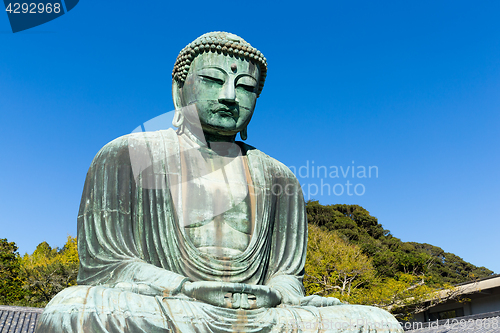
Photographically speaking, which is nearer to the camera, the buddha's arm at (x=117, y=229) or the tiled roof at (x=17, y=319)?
the buddha's arm at (x=117, y=229)

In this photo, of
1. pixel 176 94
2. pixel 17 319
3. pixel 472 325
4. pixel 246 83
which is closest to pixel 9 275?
pixel 17 319

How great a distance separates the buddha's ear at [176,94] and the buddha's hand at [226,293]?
7.44 ft

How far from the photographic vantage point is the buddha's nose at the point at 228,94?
5.28 meters

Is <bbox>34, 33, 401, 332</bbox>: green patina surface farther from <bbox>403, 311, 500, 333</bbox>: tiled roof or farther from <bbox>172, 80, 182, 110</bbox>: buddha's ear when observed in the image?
<bbox>403, 311, 500, 333</bbox>: tiled roof

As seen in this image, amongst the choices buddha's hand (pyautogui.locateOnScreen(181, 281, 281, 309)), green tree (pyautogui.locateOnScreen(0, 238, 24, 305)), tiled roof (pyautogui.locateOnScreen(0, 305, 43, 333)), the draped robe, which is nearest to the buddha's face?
the draped robe

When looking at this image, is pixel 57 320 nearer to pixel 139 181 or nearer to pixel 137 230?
pixel 137 230

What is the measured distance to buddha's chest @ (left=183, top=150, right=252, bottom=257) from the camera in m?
4.94

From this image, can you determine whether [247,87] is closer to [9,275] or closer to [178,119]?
[178,119]

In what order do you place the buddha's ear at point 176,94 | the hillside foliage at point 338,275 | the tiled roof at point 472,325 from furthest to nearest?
the hillside foliage at point 338,275 < the tiled roof at point 472,325 < the buddha's ear at point 176,94

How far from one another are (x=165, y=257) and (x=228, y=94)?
5.78 feet

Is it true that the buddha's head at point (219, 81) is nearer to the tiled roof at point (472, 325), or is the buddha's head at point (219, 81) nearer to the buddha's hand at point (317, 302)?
the buddha's hand at point (317, 302)

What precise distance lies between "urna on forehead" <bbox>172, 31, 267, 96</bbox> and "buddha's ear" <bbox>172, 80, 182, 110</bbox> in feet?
0.39

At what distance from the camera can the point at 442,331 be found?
15164 millimetres

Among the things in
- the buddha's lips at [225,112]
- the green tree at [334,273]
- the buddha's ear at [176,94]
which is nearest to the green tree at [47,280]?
the green tree at [334,273]
